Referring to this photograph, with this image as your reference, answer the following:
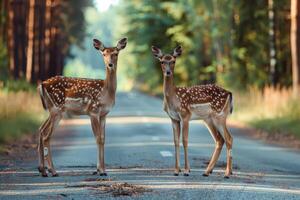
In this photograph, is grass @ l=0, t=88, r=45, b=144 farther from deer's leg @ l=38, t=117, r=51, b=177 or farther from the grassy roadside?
deer's leg @ l=38, t=117, r=51, b=177

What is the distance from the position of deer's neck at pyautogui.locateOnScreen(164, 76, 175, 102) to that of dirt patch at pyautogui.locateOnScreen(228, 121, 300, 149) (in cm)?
965

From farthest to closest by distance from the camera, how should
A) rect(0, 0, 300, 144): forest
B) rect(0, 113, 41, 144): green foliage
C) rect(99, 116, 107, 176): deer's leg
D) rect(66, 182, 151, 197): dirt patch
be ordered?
1. rect(0, 0, 300, 144): forest
2. rect(0, 113, 41, 144): green foliage
3. rect(99, 116, 107, 176): deer's leg
4. rect(66, 182, 151, 197): dirt patch

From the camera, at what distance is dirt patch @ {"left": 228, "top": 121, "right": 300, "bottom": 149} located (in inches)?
1001

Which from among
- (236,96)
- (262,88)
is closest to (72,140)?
(236,96)

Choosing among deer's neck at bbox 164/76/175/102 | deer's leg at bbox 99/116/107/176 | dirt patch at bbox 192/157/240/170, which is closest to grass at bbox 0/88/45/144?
dirt patch at bbox 192/157/240/170

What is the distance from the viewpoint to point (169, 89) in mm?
15133

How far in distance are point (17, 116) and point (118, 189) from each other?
1736 cm

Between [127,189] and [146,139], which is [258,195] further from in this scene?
[146,139]

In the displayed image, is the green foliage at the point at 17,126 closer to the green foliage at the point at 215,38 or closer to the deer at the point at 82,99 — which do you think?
the deer at the point at 82,99

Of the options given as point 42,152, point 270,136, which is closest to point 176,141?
point 42,152

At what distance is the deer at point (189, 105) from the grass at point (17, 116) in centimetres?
962

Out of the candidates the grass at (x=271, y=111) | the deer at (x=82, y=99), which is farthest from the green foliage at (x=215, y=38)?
the deer at (x=82, y=99)

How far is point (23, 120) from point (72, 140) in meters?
4.15

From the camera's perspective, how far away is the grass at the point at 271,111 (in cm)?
2945
